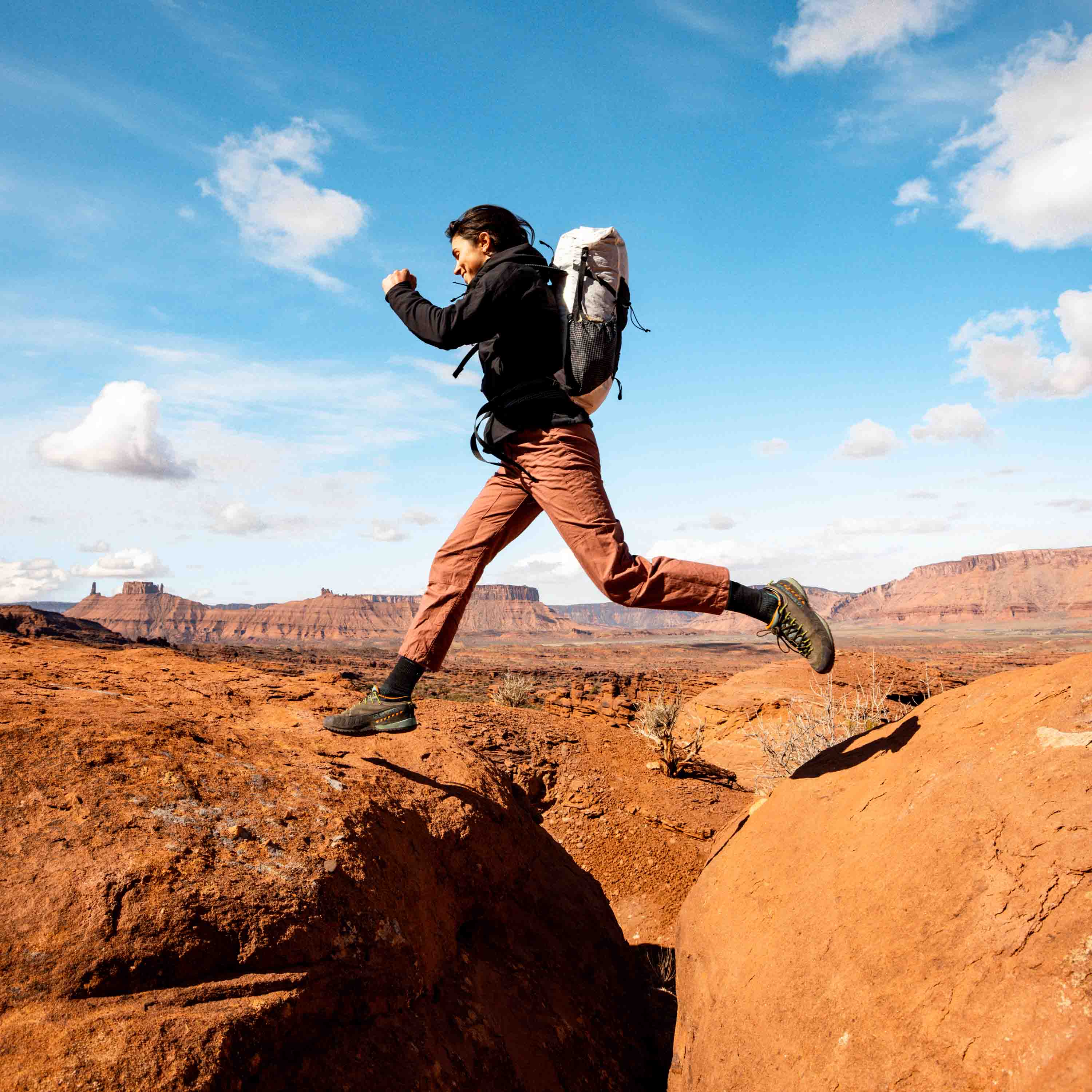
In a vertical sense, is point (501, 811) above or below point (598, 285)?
below

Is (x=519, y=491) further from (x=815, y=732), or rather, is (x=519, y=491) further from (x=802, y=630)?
(x=815, y=732)

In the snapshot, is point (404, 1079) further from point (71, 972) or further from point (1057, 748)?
point (1057, 748)

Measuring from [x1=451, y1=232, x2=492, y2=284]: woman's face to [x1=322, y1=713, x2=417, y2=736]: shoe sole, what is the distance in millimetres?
1678

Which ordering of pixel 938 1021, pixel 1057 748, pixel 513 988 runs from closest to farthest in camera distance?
pixel 938 1021, pixel 1057 748, pixel 513 988

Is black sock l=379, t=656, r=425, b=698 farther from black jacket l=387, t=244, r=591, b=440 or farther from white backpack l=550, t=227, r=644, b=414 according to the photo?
white backpack l=550, t=227, r=644, b=414

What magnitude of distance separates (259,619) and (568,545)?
109227 mm

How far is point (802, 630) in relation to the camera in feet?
9.21

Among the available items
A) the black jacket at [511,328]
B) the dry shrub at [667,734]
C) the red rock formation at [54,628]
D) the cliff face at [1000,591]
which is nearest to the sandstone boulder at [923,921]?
the black jacket at [511,328]

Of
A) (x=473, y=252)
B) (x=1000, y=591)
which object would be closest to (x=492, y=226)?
(x=473, y=252)

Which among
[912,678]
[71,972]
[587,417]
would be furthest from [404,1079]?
[912,678]

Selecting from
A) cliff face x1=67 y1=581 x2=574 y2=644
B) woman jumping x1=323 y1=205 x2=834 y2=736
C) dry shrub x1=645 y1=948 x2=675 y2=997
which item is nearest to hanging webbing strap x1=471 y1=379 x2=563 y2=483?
woman jumping x1=323 y1=205 x2=834 y2=736

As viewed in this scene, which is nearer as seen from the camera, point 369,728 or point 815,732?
point 369,728

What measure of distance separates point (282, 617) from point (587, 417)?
110 m

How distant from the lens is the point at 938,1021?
1.71 m
